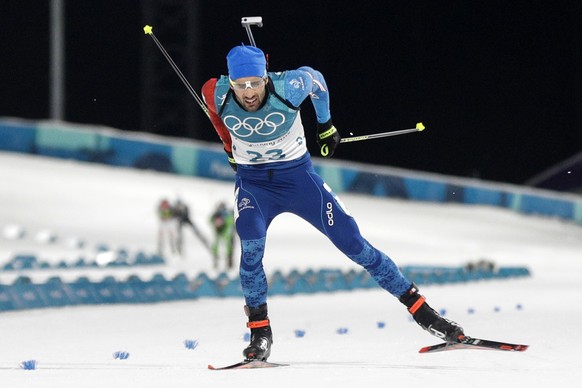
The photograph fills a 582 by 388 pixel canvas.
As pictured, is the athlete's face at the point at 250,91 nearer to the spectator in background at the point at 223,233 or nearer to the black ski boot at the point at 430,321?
the black ski boot at the point at 430,321

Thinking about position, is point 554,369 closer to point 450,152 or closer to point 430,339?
point 430,339

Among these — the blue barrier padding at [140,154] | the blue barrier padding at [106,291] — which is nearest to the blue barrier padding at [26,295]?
the blue barrier padding at [106,291]

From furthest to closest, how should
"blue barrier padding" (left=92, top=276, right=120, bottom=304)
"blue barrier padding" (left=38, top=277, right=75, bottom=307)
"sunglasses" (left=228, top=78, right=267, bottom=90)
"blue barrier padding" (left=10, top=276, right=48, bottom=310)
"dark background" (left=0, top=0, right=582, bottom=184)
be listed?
1. "dark background" (left=0, top=0, right=582, bottom=184)
2. "blue barrier padding" (left=92, top=276, right=120, bottom=304)
3. "blue barrier padding" (left=38, top=277, right=75, bottom=307)
4. "blue barrier padding" (left=10, top=276, right=48, bottom=310)
5. "sunglasses" (left=228, top=78, right=267, bottom=90)

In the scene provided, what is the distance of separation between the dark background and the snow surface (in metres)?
5.07

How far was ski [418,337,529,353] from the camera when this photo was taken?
6.29 meters

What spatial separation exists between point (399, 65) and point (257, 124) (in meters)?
27.8

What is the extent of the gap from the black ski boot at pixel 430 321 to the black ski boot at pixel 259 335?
31.3 inches

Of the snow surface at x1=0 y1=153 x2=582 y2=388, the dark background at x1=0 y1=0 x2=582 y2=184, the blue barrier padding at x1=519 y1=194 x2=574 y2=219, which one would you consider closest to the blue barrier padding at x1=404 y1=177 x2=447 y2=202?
the snow surface at x1=0 y1=153 x2=582 y2=388

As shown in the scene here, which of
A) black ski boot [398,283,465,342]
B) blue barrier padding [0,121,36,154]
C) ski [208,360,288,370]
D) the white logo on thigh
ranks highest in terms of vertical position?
blue barrier padding [0,121,36,154]

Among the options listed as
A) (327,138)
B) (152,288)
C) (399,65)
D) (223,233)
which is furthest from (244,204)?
(399,65)

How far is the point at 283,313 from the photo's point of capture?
11.0 metres

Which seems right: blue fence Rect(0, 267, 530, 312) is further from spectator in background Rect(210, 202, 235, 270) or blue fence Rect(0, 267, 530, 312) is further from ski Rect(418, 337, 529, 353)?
ski Rect(418, 337, 529, 353)

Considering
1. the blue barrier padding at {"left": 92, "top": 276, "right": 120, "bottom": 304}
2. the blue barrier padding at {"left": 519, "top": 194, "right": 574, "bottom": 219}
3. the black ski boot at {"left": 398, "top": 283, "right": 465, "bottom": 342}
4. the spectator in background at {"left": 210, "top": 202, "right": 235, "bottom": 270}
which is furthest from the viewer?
the blue barrier padding at {"left": 519, "top": 194, "right": 574, "bottom": 219}

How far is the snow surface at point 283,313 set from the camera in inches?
221
